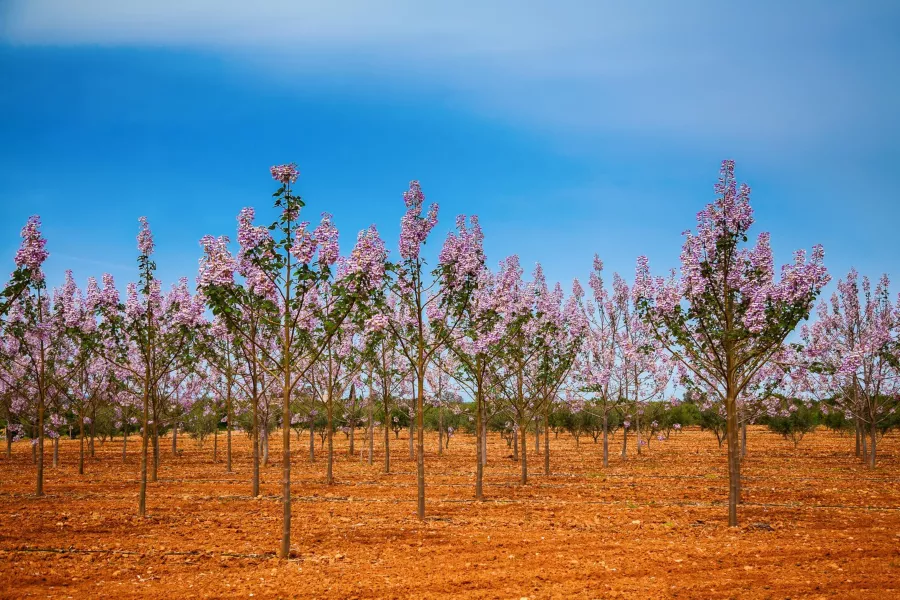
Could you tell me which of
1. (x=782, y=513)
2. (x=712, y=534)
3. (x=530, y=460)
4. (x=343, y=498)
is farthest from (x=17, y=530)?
(x=530, y=460)

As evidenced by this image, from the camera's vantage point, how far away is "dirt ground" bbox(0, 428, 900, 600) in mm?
8898

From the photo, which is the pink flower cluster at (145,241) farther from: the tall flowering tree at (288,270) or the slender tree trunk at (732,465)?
the slender tree trunk at (732,465)

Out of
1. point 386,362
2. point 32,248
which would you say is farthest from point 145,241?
point 386,362

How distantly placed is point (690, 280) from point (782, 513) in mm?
6913

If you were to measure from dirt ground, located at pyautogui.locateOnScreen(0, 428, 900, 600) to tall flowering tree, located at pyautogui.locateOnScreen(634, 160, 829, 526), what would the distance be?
9.59 ft

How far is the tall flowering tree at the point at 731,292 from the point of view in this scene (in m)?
13.6

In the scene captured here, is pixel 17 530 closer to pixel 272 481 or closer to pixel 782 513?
pixel 272 481

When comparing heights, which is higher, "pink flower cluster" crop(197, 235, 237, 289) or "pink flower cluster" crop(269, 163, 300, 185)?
"pink flower cluster" crop(269, 163, 300, 185)

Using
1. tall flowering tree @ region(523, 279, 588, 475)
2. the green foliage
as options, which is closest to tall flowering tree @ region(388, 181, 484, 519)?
tall flowering tree @ region(523, 279, 588, 475)

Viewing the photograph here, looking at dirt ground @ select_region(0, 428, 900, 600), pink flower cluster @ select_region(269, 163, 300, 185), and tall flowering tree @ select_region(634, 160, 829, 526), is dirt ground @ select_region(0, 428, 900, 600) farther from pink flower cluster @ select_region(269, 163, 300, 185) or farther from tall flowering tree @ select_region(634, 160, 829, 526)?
pink flower cluster @ select_region(269, 163, 300, 185)

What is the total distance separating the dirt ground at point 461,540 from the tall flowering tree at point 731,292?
292 cm

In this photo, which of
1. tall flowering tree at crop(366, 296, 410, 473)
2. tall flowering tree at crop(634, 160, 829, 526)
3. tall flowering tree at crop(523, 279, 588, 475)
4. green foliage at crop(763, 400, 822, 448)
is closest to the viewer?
tall flowering tree at crop(634, 160, 829, 526)

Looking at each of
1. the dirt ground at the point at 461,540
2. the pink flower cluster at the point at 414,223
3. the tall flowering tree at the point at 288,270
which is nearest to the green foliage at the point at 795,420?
the dirt ground at the point at 461,540

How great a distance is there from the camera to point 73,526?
13805 millimetres
